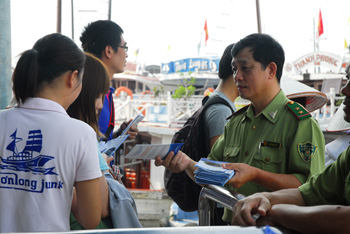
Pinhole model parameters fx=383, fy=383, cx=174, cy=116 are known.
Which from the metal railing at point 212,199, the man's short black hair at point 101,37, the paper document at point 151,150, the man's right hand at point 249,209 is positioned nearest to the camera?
the man's right hand at point 249,209

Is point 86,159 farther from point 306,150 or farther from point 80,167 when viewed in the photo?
point 306,150

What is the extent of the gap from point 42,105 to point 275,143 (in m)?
1.05

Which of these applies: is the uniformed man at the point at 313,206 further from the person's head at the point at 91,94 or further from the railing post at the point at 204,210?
the person's head at the point at 91,94

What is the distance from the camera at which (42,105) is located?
1407 mm

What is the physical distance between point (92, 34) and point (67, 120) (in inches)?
61.7

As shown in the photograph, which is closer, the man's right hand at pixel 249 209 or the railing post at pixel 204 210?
the man's right hand at pixel 249 209

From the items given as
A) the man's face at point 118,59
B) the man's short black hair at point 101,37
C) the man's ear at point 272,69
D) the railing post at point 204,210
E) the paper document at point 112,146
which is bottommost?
the railing post at point 204,210

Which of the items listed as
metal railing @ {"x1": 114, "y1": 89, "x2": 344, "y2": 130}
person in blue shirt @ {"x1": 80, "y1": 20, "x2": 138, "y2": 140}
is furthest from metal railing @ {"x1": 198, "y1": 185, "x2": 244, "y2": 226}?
metal railing @ {"x1": 114, "y1": 89, "x2": 344, "y2": 130}

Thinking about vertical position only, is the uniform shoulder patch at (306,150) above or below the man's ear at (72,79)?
below

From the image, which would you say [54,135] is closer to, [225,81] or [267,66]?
[267,66]

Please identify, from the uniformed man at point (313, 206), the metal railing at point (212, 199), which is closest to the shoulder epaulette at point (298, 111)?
the uniformed man at point (313, 206)

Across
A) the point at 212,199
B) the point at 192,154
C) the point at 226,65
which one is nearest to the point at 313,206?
the point at 212,199

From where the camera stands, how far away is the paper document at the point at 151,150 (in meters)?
1.80

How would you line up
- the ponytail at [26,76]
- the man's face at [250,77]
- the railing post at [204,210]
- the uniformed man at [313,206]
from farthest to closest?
the man's face at [250,77]
the railing post at [204,210]
the ponytail at [26,76]
the uniformed man at [313,206]
